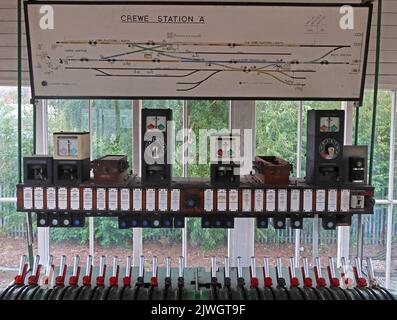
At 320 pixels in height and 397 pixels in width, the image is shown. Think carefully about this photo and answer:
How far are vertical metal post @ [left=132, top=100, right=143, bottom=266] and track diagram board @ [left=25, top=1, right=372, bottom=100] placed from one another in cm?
113

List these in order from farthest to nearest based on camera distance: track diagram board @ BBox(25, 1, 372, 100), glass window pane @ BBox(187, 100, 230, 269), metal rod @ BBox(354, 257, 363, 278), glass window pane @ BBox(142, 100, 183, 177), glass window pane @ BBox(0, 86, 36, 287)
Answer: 1. glass window pane @ BBox(0, 86, 36, 287)
2. glass window pane @ BBox(142, 100, 183, 177)
3. glass window pane @ BBox(187, 100, 230, 269)
4. track diagram board @ BBox(25, 1, 372, 100)
5. metal rod @ BBox(354, 257, 363, 278)

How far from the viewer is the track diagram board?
3898 mm

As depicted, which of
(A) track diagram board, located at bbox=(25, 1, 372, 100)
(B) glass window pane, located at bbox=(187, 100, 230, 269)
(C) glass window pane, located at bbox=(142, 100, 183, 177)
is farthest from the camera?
(C) glass window pane, located at bbox=(142, 100, 183, 177)

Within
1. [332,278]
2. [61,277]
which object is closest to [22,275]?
[61,277]

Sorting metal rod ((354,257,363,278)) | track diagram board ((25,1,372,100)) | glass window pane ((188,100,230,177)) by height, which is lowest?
metal rod ((354,257,363,278))

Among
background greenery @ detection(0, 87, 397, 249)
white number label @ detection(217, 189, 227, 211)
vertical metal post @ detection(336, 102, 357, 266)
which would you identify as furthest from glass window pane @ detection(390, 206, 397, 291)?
white number label @ detection(217, 189, 227, 211)

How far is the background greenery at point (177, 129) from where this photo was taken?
5.24 meters

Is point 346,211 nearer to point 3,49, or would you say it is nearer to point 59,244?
point 59,244

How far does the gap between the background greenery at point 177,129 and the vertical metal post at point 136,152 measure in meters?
0.06

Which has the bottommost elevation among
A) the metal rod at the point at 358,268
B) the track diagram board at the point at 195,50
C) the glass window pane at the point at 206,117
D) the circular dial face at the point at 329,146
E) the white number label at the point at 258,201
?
the metal rod at the point at 358,268

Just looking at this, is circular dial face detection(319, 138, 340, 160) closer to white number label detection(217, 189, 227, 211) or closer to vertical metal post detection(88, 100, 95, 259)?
white number label detection(217, 189, 227, 211)

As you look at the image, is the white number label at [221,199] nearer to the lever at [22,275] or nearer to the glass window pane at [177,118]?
the glass window pane at [177,118]

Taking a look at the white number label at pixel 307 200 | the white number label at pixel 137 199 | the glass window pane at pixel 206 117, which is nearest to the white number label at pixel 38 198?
the white number label at pixel 137 199

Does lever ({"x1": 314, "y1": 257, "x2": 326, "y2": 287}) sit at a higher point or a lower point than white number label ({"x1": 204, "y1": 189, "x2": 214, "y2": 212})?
lower
